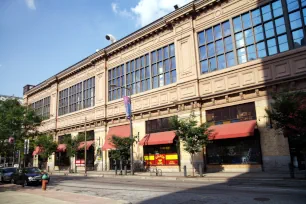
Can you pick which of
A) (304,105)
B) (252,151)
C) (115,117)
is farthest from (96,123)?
(304,105)

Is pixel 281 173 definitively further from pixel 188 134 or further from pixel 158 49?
pixel 158 49

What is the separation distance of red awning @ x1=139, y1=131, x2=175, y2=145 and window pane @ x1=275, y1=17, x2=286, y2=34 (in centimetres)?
1337

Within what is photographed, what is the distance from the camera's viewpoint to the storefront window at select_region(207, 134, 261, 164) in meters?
21.4

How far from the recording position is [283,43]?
21.3 metres

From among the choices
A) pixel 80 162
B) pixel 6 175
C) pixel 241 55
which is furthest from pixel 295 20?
pixel 80 162

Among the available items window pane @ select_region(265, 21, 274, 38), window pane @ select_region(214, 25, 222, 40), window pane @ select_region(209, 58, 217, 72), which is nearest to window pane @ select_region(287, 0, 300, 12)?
window pane @ select_region(265, 21, 274, 38)

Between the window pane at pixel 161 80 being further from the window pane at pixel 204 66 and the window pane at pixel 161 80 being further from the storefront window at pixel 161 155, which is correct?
the storefront window at pixel 161 155

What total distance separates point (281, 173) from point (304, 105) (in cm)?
638

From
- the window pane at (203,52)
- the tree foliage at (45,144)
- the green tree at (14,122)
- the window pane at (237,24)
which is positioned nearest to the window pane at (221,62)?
the window pane at (203,52)

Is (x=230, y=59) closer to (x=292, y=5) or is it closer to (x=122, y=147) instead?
(x=292, y=5)

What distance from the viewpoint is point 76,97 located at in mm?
43031

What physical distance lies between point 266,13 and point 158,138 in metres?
15.6

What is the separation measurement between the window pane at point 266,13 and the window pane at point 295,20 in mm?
1761

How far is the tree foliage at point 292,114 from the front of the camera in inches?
595
